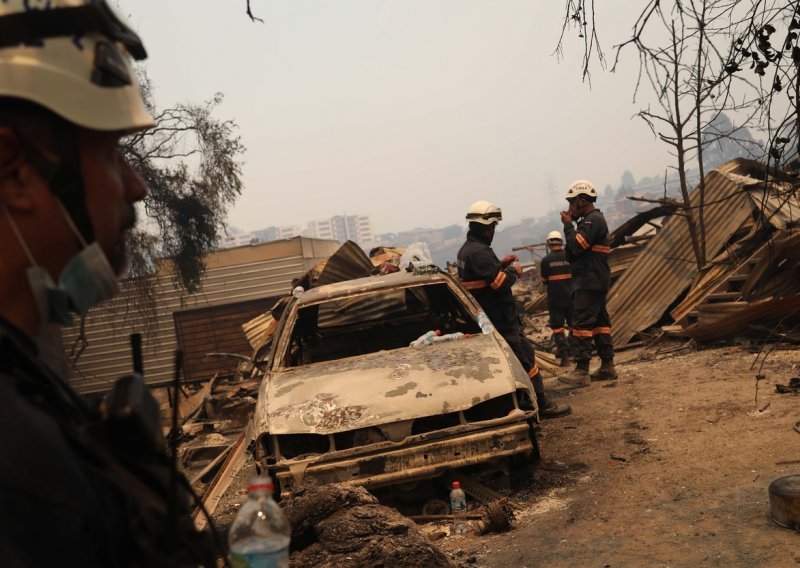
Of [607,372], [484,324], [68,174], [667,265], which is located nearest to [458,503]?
[484,324]

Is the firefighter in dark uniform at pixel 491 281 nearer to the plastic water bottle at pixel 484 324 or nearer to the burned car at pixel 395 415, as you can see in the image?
the plastic water bottle at pixel 484 324

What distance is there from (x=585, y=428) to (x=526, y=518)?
224cm

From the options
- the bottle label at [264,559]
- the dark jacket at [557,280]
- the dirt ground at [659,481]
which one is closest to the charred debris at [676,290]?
the dirt ground at [659,481]

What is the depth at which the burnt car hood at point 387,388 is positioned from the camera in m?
5.04

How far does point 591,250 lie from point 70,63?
25.8 feet

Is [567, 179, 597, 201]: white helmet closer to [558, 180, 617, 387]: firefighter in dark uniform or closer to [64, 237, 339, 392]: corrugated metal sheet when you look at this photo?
[558, 180, 617, 387]: firefighter in dark uniform

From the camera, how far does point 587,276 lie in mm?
8602

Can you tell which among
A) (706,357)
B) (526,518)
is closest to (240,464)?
(526,518)

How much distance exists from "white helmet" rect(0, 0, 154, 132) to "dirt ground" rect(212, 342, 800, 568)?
3666 mm

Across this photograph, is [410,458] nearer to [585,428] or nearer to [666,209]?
[585,428]

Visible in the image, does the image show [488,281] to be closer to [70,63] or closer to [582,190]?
[582,190]

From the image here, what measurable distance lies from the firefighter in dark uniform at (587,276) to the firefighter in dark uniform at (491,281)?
1405 millimetres

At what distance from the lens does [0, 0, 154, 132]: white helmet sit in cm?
113

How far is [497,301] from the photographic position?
744 centimetres
